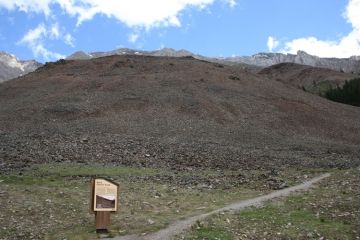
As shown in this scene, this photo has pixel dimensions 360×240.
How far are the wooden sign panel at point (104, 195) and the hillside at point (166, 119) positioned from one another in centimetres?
1261

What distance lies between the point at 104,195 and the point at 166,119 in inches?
1346

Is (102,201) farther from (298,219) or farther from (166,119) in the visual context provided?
(166,119)

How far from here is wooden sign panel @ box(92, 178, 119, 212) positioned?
53.0 ft

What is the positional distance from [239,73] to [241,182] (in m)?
55.3

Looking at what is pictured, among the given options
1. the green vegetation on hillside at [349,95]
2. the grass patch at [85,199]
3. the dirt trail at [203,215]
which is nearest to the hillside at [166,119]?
the grass patch at [85,199]

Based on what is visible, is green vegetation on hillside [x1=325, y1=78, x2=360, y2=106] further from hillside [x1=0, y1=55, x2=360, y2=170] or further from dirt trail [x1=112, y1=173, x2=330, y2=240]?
dirt trail [x1=112, y1=173, x2=330, y2=240]

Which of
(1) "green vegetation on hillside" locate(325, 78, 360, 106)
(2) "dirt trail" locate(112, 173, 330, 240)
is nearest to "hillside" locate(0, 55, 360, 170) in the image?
(2) "dirt trail" locate(112, 173, 330, 240)

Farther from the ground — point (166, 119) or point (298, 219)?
point (166, 119)

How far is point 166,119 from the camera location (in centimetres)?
5044

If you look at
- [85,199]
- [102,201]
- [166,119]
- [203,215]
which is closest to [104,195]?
[102,201]

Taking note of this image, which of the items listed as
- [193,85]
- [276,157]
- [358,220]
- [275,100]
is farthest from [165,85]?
[358,220]

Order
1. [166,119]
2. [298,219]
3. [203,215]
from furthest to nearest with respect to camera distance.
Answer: [166,119], [203,215], [298,219]

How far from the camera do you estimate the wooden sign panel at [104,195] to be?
53.0 feet

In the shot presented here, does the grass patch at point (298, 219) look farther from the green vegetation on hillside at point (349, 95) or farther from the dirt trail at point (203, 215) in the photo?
the green vegetation on hillside at point (349, 95)
